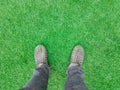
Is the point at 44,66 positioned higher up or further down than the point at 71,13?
further down

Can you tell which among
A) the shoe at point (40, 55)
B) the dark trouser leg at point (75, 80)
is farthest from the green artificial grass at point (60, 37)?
the dark trouser leg at point (75, 80)

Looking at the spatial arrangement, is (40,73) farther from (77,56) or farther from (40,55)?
(77,56)

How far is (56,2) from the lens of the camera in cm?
320

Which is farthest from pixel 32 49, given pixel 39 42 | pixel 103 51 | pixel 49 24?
pixel 103 51

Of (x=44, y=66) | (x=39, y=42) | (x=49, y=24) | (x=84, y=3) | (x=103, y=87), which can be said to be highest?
(x=84, y=3)

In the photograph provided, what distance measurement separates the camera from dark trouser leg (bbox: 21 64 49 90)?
279 centimetres

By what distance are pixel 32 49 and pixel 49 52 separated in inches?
→ 7.9

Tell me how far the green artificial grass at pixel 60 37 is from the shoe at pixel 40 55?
0.16ft

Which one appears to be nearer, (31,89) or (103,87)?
(31,89)

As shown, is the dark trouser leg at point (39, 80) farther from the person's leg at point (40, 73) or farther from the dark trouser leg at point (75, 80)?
the dark trouser leg at point (75, 80)

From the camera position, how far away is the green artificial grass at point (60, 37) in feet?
10.4

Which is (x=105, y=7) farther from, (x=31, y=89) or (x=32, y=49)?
(x=31, y=89)

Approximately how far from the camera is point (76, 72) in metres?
3.04

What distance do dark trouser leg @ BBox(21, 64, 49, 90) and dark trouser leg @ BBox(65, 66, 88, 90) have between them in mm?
239
